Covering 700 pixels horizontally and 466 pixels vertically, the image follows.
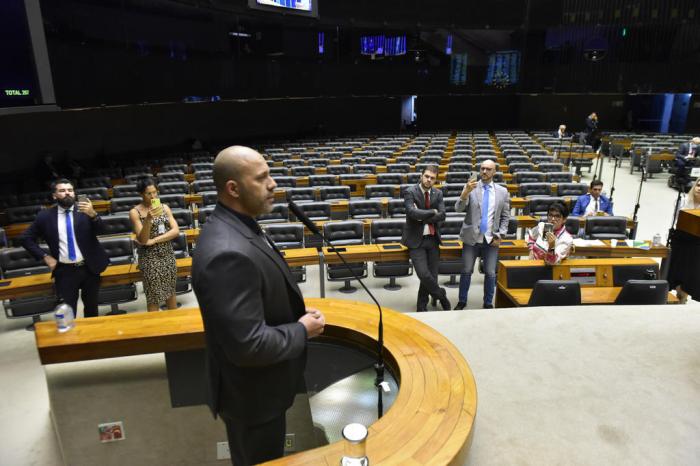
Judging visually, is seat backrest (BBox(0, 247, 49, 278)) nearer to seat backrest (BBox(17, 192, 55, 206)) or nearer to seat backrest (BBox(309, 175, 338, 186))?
seat backrest (BBox(17, 192, 55, 206))

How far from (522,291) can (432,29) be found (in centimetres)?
1930

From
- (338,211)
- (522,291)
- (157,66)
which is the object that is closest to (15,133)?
(157,66)

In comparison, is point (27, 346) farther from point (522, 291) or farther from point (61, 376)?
point (522, 291)

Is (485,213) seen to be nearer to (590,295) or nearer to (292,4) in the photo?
(590,295)

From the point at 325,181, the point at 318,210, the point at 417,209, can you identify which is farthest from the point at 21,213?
the point at 417,209

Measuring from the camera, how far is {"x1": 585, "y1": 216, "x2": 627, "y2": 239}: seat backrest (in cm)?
647

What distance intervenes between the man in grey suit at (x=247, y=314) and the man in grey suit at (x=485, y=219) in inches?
134

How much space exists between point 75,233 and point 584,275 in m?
4.96

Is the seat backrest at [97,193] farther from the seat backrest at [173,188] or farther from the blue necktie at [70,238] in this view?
the blue necktie at [70,238]

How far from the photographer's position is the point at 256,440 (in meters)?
1.96

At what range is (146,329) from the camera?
275cm

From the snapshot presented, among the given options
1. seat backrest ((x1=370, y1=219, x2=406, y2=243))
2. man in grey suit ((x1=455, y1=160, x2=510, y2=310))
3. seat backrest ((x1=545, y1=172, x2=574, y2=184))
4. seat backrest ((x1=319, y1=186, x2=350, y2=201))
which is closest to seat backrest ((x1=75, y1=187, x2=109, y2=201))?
seat backrest ((x1=319, y1=186, x2=350, y2=201))

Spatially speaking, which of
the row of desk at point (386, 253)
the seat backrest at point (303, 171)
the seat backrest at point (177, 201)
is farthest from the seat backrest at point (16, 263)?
the seat backrest at point (303, 171)

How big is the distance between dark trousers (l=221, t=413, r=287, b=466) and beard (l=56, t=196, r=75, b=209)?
10.2 feet
